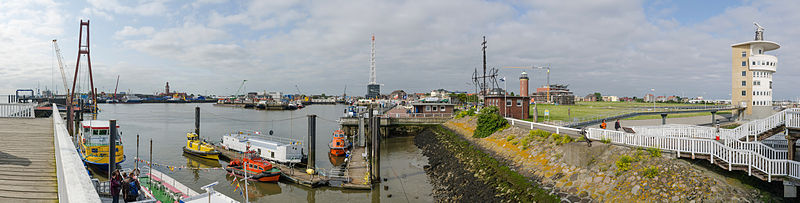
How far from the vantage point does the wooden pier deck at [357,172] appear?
74.1 feet

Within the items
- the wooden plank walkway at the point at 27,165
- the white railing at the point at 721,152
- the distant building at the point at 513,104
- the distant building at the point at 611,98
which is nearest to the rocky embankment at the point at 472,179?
the white railing at the point at 721,152

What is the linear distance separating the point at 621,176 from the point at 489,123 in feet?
59.7

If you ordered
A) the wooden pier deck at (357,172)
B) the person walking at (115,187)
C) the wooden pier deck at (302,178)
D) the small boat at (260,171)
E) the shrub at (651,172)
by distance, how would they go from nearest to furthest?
the person walking at (115,187) < the shrub at (651,172) < the wooden pier deck at (357,172) < the wooden pier deck at (302,178) < the small boat at (260,171)

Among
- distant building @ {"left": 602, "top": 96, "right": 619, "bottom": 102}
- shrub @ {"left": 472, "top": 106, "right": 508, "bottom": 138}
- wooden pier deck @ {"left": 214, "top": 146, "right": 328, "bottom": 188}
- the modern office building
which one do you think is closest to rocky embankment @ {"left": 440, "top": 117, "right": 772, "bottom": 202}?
shrub @ {"left": 472, "top": 106, "right": 508, "bottom": 138}

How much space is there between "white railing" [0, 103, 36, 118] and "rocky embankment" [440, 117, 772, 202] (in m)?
26.9

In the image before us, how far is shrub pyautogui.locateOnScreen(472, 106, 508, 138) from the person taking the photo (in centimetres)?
3177

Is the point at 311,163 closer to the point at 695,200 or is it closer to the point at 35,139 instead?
the point at 35,139

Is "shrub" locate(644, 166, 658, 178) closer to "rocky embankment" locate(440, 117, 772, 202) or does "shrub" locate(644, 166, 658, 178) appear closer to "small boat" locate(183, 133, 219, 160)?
"rocky embankment" locate(440, 117, 772, 202)

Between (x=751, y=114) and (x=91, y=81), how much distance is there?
401ft

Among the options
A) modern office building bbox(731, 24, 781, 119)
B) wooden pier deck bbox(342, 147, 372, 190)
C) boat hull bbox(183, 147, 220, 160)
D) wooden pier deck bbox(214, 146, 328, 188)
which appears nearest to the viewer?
wooden pier deck bbox(342, 147, 372, 190)

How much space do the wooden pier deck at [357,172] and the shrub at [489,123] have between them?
11663mm

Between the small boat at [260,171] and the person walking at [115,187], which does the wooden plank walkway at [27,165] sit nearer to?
the person walking at [115,187]

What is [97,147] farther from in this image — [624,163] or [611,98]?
[611,98]

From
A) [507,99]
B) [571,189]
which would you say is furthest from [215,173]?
[507,99]
